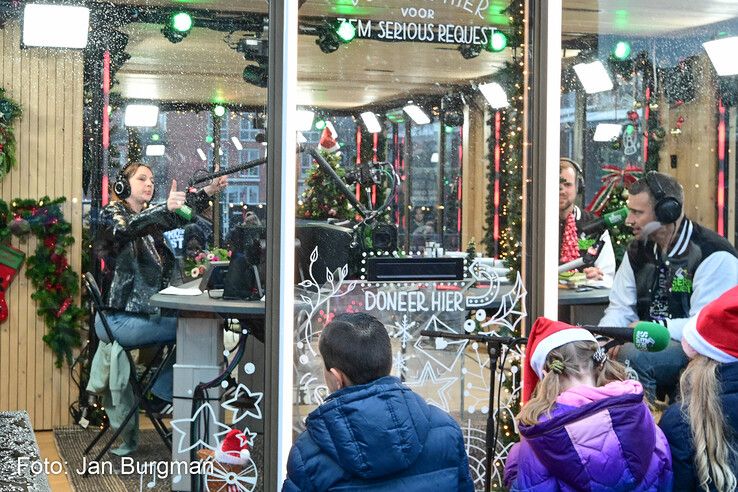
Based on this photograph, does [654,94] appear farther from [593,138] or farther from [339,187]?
[339,187]

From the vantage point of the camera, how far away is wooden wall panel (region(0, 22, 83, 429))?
14.4 ft

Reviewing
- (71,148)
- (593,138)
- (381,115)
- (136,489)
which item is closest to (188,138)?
(71,148)

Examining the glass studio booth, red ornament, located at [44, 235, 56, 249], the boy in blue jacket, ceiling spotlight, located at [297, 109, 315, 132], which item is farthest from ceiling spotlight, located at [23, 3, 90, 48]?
the boy in blue jacket

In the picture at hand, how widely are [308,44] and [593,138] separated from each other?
1.39 metres

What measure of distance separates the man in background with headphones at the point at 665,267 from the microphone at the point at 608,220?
0.11ft

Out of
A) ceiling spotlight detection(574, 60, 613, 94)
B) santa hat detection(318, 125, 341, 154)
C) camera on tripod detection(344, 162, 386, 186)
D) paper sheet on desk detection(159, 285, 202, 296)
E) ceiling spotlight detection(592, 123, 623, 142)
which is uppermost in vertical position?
ceiling spotlight detection(574, 60, 613, 94)

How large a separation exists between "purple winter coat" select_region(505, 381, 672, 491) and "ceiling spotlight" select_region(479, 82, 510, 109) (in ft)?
7.08

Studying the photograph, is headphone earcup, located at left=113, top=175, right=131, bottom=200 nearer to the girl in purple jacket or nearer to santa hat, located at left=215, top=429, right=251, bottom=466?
santa hat, located at left=215, top=429, right=251, bottom=466

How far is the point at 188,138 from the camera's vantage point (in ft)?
15.0

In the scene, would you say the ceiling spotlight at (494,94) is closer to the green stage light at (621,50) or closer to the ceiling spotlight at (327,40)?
the green stage light at (621,50)

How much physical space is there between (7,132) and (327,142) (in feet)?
4.26

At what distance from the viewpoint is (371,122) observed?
4762 mm

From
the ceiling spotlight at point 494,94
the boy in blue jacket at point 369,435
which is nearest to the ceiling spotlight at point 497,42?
the ceiling spotlight at point 494,94

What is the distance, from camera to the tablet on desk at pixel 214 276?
15.1ft
